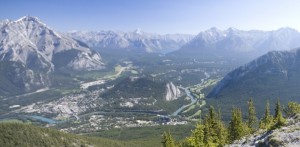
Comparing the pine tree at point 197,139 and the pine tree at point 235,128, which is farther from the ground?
the pine tree at point 197,139

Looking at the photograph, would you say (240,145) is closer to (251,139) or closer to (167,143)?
(251,139)

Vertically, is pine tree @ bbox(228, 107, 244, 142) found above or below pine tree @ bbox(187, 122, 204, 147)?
below

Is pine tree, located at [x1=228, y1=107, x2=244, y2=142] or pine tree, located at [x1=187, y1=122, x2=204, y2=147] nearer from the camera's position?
pine tree, located at [x1=187, y1=122, x2=204, y2=147]

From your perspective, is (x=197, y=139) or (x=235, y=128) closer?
(x=197, y=139)

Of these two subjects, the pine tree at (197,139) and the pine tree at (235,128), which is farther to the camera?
the pine tree at (235,128)

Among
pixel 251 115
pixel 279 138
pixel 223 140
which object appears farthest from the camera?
pixel 251 115

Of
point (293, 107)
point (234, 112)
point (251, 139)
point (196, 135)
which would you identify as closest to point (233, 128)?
point (234, 112)

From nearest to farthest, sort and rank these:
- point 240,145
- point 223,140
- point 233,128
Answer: point 240,145
point 223,140
point 233,128

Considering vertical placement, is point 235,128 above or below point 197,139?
below

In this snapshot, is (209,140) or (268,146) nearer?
(268,146)

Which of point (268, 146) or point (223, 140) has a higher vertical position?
point (268, 146)
